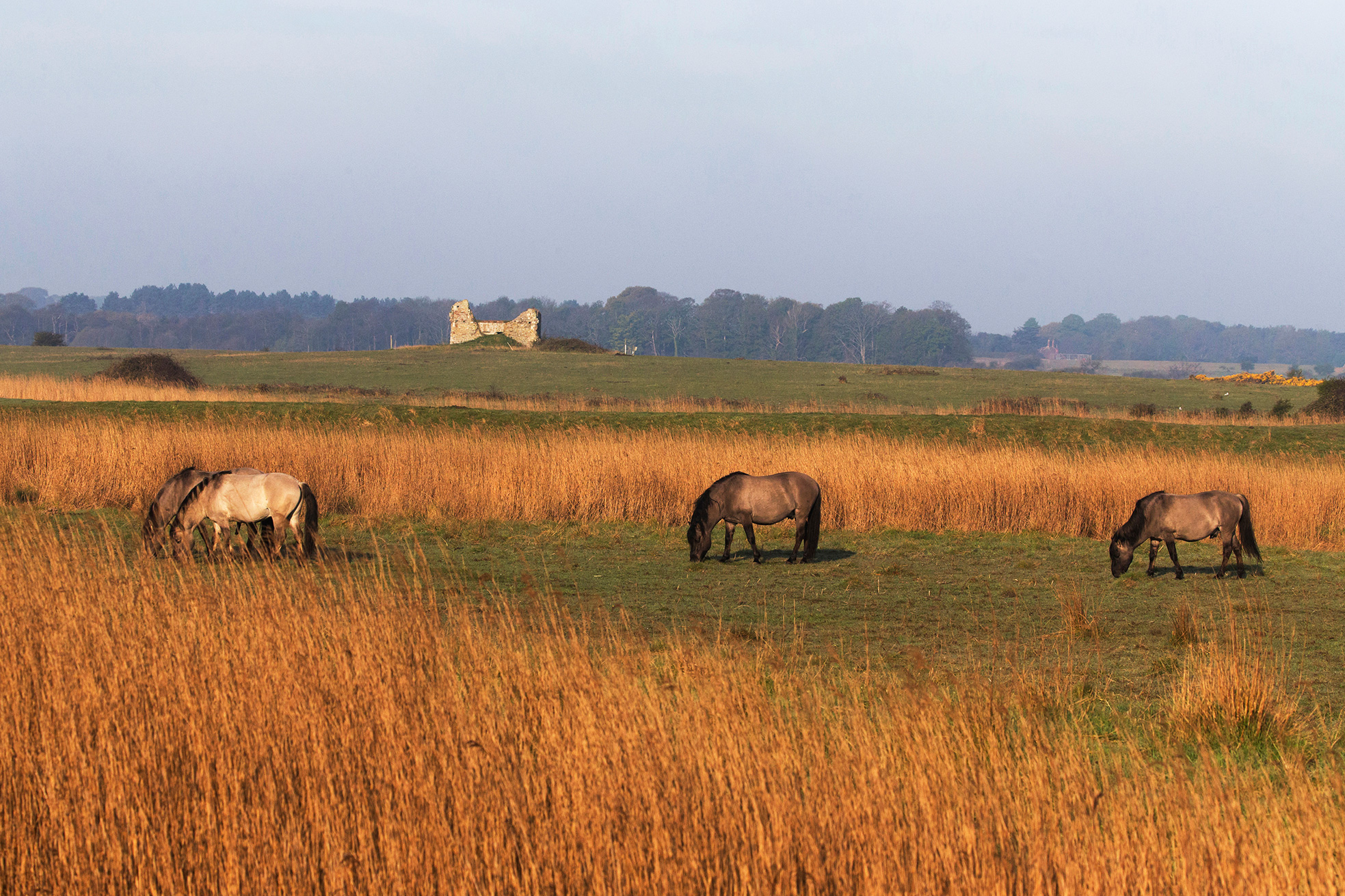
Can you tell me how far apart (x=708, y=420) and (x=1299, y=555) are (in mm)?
13616

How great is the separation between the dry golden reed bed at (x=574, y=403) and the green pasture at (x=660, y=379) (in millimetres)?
4050

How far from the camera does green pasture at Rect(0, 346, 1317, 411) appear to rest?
46188mm

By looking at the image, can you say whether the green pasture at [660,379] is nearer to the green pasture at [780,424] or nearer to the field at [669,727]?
the green pasture at [780,424]

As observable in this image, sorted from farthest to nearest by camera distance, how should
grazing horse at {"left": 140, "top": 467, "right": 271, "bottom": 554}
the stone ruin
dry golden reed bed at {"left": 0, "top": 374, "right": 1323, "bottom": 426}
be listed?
the stone ruin, dry golden reed bed at {"left": 0, "top": 374, "right": 1323, "bottom": 426}, grazing horse at {"left": 140, "top": 467, "right": 271, "bottom": 554}

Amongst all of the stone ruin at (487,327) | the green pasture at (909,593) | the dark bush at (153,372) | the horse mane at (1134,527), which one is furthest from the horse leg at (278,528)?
the stone ruin at (487,327)

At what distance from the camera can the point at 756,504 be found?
1253 cm

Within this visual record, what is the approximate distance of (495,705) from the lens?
16.8 feet

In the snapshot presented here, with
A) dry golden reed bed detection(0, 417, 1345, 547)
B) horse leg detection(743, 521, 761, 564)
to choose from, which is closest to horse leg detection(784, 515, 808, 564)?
horse leg detection(743, 521, 761, 564)

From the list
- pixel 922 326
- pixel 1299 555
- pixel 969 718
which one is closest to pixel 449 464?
pixel 1299 555

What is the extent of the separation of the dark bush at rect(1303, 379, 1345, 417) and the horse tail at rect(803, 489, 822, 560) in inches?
1179

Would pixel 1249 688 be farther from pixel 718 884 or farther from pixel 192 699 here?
pixel 192 699

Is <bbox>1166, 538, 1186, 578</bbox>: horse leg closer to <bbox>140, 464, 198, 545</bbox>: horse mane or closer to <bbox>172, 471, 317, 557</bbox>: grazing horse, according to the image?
<bbox>172, 471, 317, 557</bbox>: grazing horse

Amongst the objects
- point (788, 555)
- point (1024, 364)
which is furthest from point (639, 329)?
point (788, 555)

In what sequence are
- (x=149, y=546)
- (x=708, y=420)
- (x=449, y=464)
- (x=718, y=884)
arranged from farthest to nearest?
(x=708, y=420) < (x=449, y=464) < (x=149, y=546) < (x=718, y=884)
